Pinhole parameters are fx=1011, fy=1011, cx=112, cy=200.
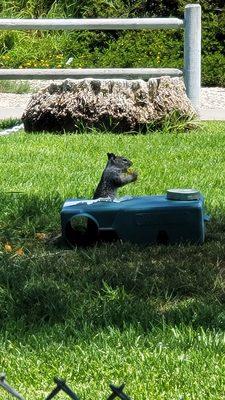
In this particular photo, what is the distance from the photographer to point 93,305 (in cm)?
420

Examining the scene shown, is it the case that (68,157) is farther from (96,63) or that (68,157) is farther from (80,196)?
(96,63)

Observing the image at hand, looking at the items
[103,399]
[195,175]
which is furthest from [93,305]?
[195,175]

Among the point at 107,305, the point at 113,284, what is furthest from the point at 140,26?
the point at 107,305

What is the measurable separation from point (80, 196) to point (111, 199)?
0.96m

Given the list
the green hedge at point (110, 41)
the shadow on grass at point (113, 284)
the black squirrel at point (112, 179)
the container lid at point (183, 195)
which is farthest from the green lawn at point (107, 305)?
the green hedge at point (110, 41)

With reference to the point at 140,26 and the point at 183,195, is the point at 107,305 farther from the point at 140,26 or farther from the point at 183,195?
the point at 140,26

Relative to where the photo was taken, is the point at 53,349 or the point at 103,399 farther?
the point at 53,349

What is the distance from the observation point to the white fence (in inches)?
423

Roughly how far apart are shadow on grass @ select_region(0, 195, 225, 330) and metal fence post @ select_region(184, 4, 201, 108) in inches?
212

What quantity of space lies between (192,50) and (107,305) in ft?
22.7

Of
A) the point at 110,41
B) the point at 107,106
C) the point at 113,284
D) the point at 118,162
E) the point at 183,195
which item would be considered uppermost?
the point at 118,162

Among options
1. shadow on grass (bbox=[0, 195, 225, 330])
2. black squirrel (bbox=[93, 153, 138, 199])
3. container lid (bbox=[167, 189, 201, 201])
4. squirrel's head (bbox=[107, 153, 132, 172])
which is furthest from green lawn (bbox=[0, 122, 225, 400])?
squirrel's head (bbox=[107, 153, 132, 172])

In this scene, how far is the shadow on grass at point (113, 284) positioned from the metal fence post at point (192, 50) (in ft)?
17.6

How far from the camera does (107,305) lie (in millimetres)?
4172
